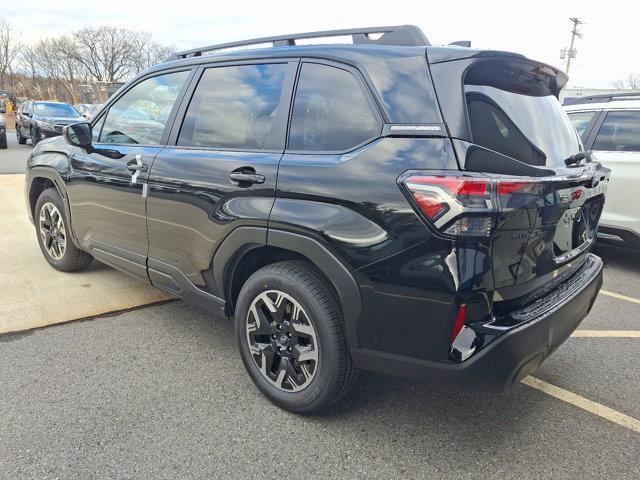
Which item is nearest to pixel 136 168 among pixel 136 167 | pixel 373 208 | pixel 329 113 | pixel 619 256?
pixel 136 167

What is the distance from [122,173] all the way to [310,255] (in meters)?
1.80

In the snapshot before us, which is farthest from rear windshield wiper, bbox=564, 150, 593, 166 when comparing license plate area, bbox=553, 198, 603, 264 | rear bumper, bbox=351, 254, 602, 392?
rear bumper, bbox=351, 254, 602, 392

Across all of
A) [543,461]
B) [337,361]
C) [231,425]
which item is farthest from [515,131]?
[231,425]

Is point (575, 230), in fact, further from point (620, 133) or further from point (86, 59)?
point (86, 59)

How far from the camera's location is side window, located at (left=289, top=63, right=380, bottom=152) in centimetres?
231

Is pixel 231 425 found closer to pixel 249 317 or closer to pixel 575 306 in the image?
pixel 249 317

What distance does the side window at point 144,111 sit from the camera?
10.9 feet

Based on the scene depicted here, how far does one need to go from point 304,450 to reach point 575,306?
1.49 m

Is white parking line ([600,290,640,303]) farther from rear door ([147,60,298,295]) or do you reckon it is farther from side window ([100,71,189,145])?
side window ([100,71,189,145])

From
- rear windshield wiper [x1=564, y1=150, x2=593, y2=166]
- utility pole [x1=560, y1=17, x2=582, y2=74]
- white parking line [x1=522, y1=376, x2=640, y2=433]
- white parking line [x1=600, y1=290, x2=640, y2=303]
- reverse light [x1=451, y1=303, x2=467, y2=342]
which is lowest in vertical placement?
white parking line [x1=600, y1=290, x2=640, y2=303]

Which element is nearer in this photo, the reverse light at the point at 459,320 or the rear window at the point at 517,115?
the reverse light at the point at 459,320

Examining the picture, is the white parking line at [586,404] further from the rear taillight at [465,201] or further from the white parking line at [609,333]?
the rear taillight at [465,201]

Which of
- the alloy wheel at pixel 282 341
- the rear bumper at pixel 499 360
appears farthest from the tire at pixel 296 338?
the rear bumper at pixel 499 360

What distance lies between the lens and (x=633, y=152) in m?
5.38
